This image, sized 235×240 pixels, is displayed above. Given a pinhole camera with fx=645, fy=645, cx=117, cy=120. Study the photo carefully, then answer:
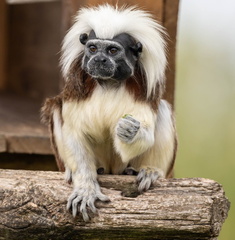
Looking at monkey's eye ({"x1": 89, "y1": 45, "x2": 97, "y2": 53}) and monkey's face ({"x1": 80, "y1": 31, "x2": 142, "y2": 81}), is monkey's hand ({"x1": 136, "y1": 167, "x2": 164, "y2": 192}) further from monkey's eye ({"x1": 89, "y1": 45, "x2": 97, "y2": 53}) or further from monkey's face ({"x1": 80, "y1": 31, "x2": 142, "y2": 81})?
monkey's eye ({"x1": 89, "y1": 45, "x2": 97, "y2": 53})

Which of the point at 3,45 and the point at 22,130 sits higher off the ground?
the point at 3,45

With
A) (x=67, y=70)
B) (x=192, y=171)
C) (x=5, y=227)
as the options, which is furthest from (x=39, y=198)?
(x=192, y=171)

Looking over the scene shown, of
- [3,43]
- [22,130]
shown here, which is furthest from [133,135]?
[3,43]

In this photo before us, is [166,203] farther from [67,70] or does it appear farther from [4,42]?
[4,42]

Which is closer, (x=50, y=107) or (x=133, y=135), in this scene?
(x=133, y=135)

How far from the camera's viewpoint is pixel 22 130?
22.8 ft

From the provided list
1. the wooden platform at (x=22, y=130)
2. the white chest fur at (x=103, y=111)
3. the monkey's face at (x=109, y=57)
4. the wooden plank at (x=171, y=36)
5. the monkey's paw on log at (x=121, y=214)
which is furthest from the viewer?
the wooden platform at (x=22, y=130)

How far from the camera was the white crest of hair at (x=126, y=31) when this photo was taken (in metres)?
4.92

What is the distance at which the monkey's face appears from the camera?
480 cm

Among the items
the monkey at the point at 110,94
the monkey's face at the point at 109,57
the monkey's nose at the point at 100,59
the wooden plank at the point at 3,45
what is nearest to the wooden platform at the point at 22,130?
the monkey at the point at 110,94

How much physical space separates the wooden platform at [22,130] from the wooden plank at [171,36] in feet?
4.83

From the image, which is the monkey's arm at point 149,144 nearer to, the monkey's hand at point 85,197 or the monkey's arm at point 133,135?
the monkey's arm at point 133,135

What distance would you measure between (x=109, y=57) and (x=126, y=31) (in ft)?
0.98

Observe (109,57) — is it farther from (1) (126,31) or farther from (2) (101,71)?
(1) (126,31)
